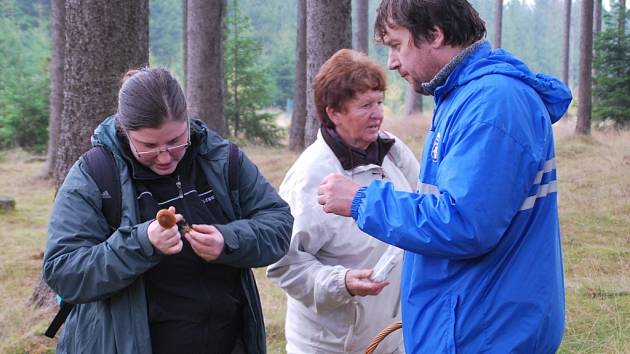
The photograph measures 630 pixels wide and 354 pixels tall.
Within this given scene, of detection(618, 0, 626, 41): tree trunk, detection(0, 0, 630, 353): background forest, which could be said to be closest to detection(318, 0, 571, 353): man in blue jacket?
detection(0, 0, 630, 353): background forest

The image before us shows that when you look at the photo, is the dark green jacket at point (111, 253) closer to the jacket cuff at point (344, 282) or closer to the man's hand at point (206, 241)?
the man's hand at point (206, 241)

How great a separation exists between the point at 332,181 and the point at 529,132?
633 mm

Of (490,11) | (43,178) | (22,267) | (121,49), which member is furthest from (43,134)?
(490,11)

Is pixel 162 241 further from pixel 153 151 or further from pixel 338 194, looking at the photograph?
pixel 338 194

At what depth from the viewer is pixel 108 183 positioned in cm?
261

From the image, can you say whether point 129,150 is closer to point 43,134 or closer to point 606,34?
point 606,34

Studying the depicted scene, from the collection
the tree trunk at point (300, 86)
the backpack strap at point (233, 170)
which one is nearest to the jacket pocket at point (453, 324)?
the backpack strap at point (233, 170)

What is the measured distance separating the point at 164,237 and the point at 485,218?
104 cm

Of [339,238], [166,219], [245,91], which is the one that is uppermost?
[166,219]

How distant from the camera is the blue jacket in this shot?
2059 mm

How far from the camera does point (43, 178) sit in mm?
17391

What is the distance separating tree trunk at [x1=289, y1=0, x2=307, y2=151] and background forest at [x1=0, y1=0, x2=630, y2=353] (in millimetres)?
41

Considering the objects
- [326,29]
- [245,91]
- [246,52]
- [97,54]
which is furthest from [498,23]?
[97,54]

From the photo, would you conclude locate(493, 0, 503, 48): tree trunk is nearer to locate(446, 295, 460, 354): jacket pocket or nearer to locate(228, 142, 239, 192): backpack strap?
locate(228, 142, 239, 192): backpack strap
